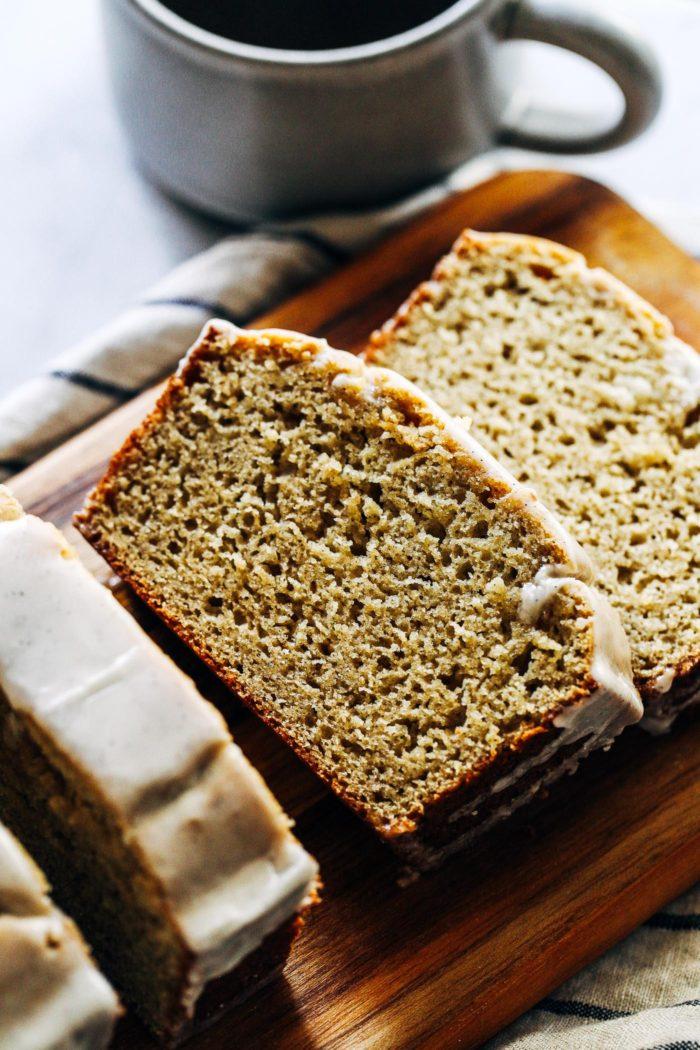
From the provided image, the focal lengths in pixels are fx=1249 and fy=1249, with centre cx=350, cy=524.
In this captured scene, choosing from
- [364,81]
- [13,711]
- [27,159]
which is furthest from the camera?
[27,159]

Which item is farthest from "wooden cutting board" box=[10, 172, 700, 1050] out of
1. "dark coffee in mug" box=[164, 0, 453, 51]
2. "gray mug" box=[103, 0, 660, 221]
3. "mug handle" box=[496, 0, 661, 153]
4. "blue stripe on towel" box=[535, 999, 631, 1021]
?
"mug handle" box=[496, 0, 661, 153]

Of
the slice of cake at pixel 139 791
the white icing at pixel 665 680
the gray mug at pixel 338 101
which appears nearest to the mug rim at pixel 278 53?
the gray mug at pixel 338 101

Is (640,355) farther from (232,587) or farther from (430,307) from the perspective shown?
(232,587)

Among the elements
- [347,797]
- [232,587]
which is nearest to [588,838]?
Answer: [347,797]

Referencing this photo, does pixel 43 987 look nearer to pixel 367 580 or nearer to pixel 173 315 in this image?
pixel 367 580

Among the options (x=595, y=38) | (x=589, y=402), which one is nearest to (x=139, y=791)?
(x=589, y=402)

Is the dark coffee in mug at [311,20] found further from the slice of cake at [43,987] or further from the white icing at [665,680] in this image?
the slice of cake at [43,987]
